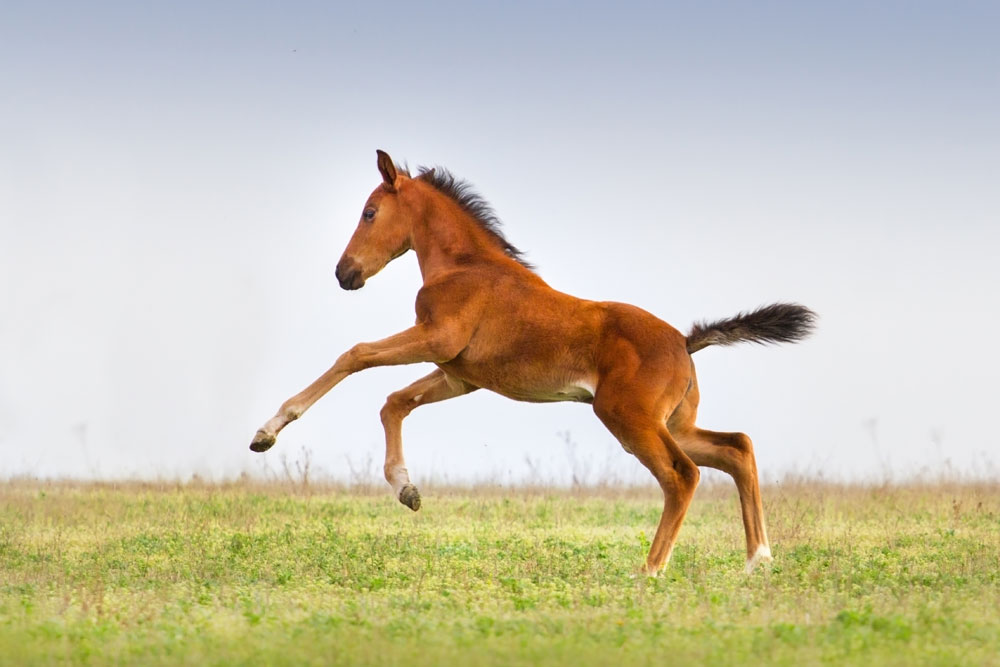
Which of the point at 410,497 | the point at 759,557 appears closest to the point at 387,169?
the point at 410,497

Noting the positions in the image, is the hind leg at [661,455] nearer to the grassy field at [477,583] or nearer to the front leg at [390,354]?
the grassy field at [477,583]

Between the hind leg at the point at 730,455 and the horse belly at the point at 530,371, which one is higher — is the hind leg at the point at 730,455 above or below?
below

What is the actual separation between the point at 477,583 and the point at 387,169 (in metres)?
3.96

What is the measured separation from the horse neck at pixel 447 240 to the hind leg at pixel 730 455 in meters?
2.03

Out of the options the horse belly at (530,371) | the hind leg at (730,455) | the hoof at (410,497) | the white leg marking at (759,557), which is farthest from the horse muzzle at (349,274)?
the white leg marking at (759,557)

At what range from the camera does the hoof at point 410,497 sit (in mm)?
10766

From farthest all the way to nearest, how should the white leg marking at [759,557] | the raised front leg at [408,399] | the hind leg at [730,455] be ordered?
1. the raised front leg at [408,399]
2. the hind leg at [730,455]
3. the white leg marking at [759,557]

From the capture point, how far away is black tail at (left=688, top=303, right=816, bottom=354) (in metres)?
11.5

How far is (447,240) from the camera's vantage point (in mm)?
11789

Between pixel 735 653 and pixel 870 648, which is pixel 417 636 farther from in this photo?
pixel 870 648

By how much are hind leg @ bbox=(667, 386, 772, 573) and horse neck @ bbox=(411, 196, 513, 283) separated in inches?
79.9

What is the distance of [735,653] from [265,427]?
15.2ft

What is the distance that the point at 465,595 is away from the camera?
922 centimetres

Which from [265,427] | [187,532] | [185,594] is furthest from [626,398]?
[187,532]
